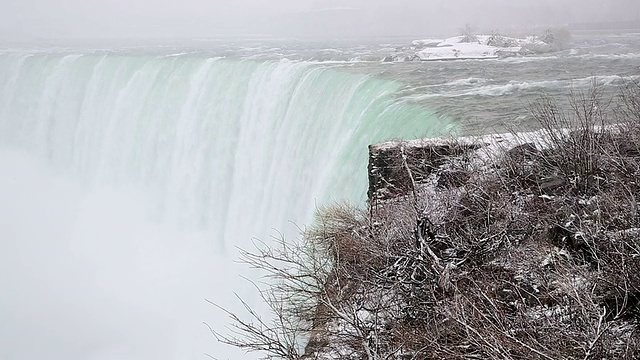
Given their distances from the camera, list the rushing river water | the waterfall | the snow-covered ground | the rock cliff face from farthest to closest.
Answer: the snow-covered ground → the waterfall → the rushing river water → the rock cliff face

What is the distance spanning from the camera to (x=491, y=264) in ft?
22.0

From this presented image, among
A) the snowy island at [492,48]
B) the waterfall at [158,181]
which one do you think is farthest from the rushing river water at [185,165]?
the snowy island at [492,48]

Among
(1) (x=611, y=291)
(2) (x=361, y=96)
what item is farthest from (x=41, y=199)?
(1) (x=611, y=291)

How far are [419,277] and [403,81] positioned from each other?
10513mm

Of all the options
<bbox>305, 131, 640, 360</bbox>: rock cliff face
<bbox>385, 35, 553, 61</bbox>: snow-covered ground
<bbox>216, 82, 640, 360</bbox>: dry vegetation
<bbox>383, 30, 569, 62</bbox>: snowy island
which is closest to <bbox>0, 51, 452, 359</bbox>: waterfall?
Answer: <bbox>305, 131, 640, 360</bbox>: rock cliff face

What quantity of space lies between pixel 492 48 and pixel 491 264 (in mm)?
20777

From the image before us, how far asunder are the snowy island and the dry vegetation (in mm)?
14706

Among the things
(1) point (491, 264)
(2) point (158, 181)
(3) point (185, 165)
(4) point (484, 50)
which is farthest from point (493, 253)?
(4) point (484, 50)

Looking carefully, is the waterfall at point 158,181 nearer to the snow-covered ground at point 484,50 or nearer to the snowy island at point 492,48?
the snowy island at point 492,48

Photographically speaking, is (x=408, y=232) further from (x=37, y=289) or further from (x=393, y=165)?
(x=37, y=289)

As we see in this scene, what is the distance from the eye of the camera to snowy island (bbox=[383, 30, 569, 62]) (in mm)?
23891

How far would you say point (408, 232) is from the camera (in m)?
7.13

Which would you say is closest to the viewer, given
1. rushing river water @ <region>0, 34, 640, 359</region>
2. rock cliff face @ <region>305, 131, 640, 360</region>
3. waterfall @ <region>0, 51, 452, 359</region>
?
rock cliff face @ <region>305, 131, 640, 360</region>

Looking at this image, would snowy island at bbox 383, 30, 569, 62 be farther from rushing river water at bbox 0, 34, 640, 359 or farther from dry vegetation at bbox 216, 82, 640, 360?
dry vegetation at bbox 216, 82, 640, 360
